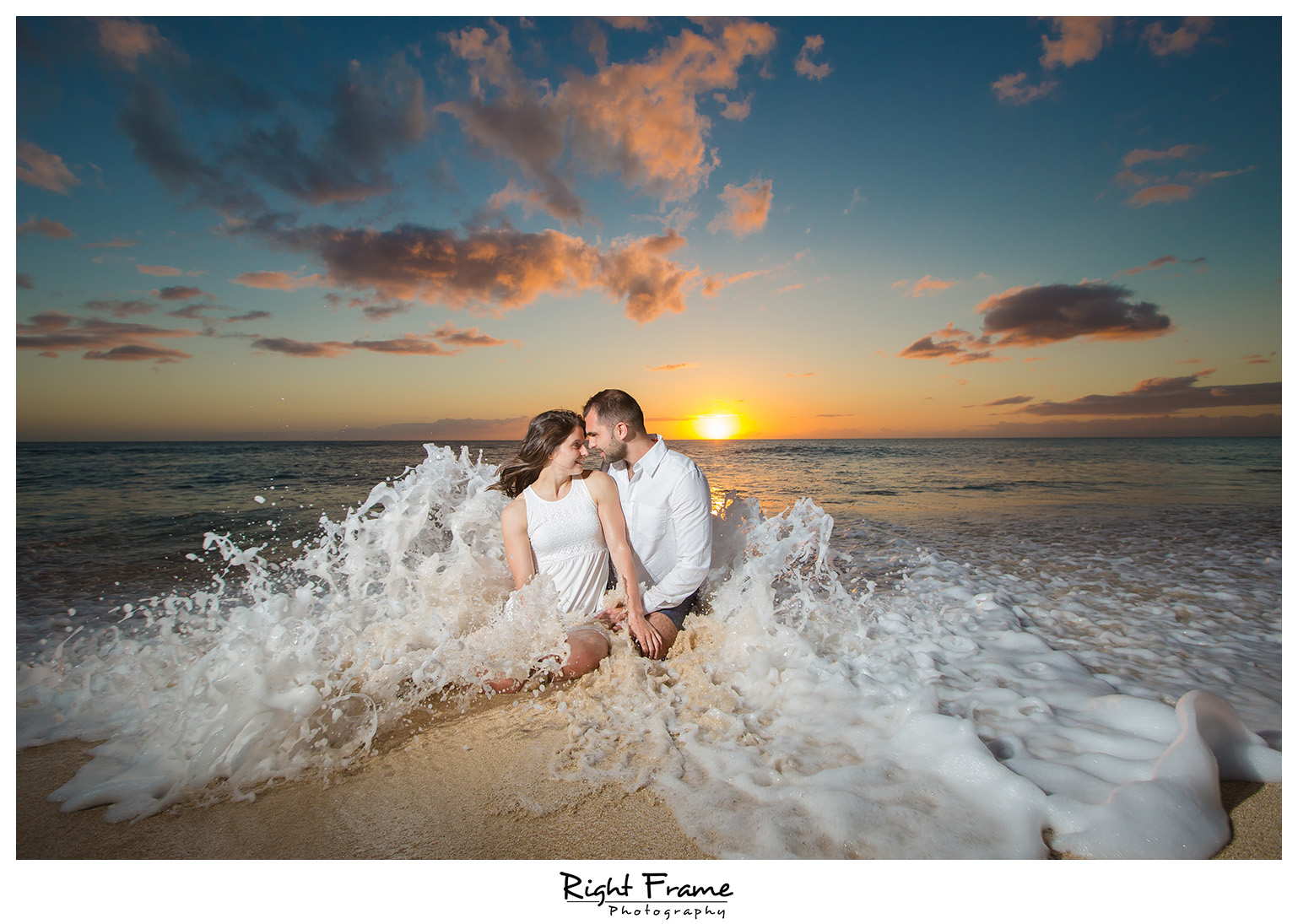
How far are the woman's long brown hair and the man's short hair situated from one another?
0.17m

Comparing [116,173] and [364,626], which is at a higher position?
[116,173]

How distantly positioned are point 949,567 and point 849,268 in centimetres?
375

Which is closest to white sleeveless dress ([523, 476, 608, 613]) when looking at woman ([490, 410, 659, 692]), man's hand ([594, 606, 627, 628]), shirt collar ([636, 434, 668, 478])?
woman ([490, 410, 659, 692])

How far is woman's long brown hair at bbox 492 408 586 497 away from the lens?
12.5ft

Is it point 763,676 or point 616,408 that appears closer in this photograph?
point 763,676

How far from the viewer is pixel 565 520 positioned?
379cm

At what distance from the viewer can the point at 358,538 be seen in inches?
171

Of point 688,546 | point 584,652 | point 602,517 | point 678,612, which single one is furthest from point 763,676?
point 602,517

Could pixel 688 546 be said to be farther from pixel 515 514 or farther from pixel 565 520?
pixel 515 514

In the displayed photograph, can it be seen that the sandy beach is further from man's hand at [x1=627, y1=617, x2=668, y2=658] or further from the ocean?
man's hand at [x1=627, y1=617, x2=668, y2=658]

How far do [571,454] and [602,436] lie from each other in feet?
1.18
